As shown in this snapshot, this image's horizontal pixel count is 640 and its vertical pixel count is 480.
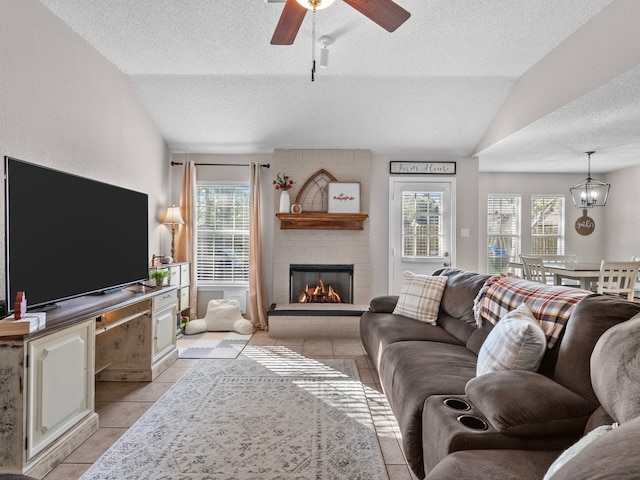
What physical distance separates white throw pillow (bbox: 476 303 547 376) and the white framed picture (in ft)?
11.0

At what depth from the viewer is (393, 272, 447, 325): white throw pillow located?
3301mm

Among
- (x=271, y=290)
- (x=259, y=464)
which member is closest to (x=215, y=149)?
(x=271, y=290)

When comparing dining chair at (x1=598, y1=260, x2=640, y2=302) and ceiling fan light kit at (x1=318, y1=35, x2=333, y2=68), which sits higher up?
ceiling fan light kit at (x1=318, y1=35, x2=333, y2=68)

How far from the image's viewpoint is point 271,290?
530 centimetres

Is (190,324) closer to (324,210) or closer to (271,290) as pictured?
(271,290)

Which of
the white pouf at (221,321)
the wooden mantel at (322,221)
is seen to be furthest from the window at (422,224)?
the white pouf at (221,321)

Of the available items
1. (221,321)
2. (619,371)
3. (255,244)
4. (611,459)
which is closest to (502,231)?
(255,244)

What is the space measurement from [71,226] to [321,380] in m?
2.17

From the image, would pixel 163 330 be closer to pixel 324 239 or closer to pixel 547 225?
pixel 324 239

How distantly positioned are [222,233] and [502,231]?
4641 mm

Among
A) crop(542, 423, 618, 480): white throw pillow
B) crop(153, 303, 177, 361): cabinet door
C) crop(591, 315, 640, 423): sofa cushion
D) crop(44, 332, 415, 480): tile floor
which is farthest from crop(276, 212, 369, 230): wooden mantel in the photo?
crop(542, 423, 618, 480): white throw pillow

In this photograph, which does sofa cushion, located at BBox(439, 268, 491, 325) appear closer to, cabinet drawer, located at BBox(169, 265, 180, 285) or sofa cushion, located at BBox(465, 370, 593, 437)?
sofa cushion, located at BBox(465, 370, 593, 437)

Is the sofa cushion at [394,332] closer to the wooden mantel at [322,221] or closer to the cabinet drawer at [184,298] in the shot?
the wooden mantel at [322,221]

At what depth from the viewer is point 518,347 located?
171cm
